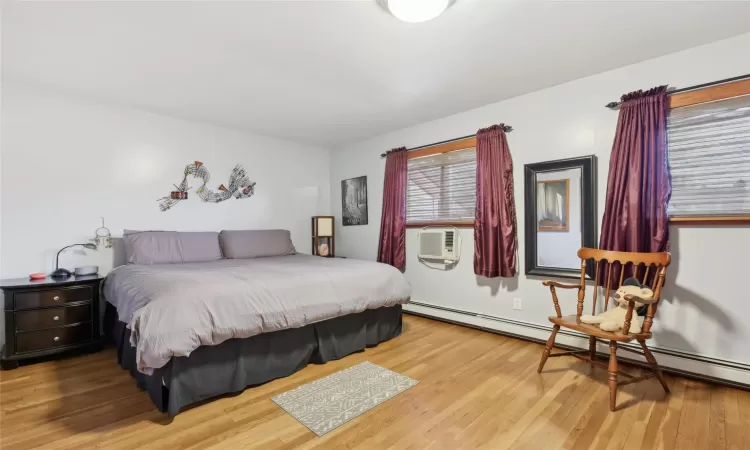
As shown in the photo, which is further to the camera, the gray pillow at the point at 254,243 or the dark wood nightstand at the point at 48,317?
the gray pillow at the point at 254,243

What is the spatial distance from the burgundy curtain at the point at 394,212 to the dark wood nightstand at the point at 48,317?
2.96 m

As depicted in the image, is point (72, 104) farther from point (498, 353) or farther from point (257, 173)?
point (498, 353)

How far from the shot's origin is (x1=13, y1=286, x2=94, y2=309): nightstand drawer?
8.44ft

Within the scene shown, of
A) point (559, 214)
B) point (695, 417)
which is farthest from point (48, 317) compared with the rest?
point (695, 417)

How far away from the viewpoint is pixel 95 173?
10.9ft

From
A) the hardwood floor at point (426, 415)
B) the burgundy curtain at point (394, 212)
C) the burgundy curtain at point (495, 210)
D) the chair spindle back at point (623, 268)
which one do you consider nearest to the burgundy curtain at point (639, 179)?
the chair spindle back at point (623, 268)

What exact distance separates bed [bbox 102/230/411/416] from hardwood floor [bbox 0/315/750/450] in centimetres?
14

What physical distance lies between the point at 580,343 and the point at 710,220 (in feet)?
4.30

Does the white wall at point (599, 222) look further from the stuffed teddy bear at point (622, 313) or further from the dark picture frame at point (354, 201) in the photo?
the dark picture frame at point (354, 201)

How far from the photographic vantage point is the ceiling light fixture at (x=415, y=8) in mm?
1787

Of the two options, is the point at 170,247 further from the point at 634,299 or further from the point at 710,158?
the point at 710,158

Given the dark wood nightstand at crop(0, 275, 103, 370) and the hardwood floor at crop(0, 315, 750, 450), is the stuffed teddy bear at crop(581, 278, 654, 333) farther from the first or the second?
the dark wood nightstand at crop(0, 275, 103, 370)

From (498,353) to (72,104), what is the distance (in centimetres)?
459

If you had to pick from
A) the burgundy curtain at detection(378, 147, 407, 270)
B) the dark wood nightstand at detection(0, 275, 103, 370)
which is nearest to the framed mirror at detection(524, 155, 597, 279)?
the burgundy curtain at detection(378, 147, 407, 270)
